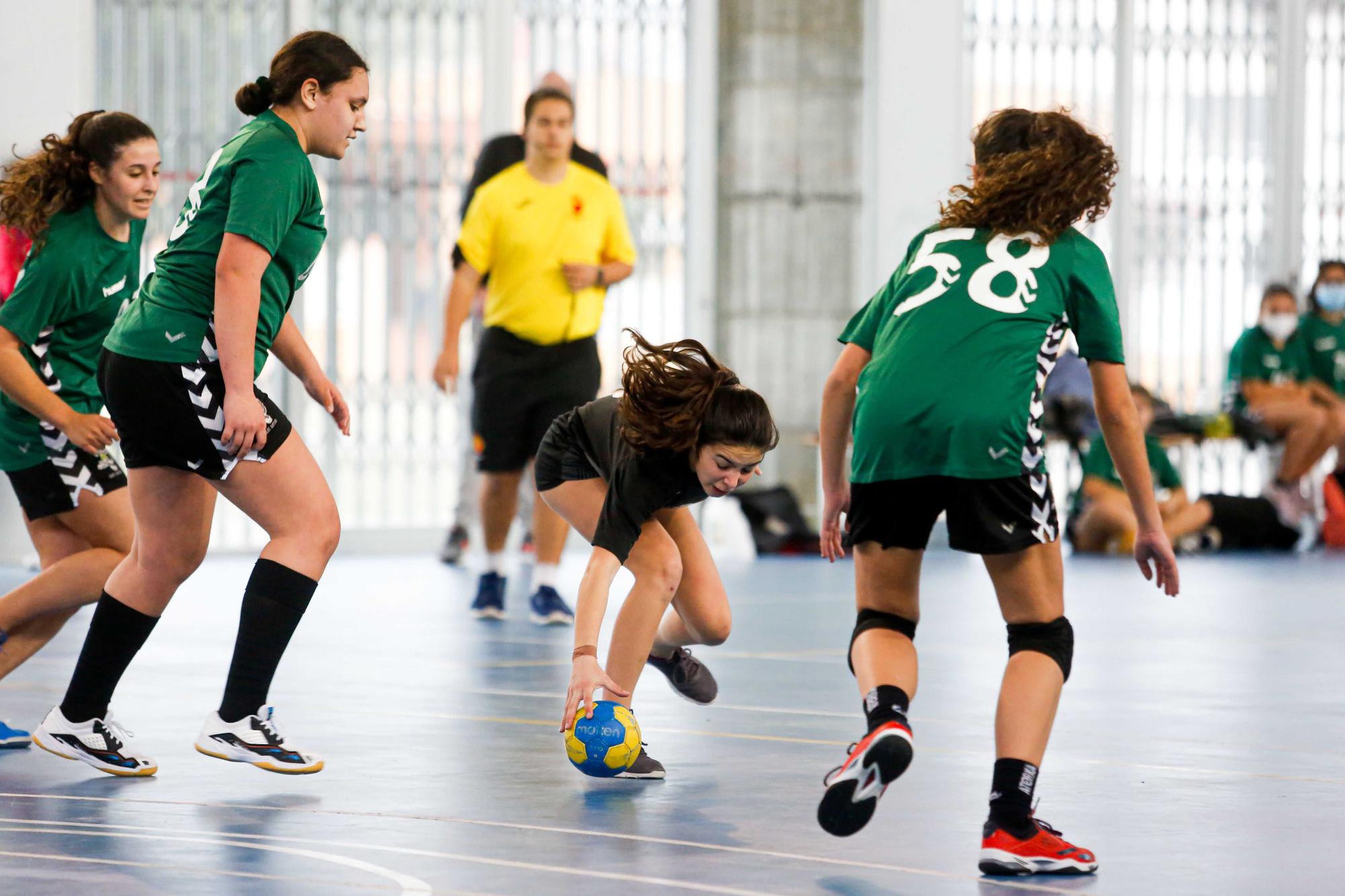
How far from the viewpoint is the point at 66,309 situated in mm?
3666

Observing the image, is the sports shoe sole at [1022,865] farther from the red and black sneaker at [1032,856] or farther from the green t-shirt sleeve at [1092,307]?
the green t-shirt sleeve at [1092,307]

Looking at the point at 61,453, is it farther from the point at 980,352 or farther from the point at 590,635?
the point at 980,352

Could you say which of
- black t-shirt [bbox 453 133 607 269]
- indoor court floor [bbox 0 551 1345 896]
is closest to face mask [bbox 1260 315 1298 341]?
indoor court floor [bbox 0 551 1345 896]

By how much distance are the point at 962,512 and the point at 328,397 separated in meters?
1.37

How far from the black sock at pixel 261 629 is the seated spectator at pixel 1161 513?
670 cm

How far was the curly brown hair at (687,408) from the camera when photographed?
3273 millimetres

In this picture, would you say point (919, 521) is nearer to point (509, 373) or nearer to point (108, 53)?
point (509, 373)

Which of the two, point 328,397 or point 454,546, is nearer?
point 328,397

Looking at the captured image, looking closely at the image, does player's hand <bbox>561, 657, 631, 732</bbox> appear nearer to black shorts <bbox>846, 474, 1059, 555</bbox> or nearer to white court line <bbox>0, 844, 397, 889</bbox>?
black shorts <bbox>846, 474, 1059, 555</bbox>

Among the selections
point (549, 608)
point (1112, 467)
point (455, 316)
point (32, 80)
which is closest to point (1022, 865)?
point (549, 608)

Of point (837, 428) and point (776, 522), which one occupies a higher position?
point (837, 428)

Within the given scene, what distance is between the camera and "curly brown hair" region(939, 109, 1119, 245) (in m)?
2.82

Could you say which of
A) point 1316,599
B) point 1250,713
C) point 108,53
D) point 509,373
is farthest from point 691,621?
point 108,53

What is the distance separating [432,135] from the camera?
9.88 m
